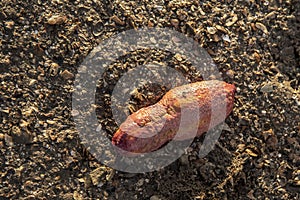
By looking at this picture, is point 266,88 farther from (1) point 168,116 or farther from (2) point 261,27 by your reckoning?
(1) point 168,116

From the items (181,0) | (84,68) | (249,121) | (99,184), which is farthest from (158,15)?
(99,184)

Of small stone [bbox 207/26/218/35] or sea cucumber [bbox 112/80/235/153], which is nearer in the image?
sea cucumber [bbox 112/80/235/153]

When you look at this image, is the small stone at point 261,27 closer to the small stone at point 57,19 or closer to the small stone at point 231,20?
the small stone at point 231,20

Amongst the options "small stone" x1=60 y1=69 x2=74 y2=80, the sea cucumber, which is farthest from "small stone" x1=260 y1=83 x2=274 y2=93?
"small stone" x1=60 y1=69 x2=74 y2=80

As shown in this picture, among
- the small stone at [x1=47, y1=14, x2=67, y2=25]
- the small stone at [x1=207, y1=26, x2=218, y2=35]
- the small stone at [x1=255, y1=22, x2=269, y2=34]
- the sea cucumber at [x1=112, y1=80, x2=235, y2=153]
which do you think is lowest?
the sea cucumber at [x1=112, y1=80, x2=235, y2=153]

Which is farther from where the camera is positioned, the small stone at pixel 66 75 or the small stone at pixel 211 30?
the small stone at pixel 211 30

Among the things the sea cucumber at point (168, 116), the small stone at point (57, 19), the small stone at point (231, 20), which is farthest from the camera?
the small stone at point (231, 20)

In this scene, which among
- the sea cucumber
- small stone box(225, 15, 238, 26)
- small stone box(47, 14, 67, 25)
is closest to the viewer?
the sea cucumber

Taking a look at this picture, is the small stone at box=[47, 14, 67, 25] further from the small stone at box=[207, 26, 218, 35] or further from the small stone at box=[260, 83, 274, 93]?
the small stone at box=[260, 83, 274, 93]

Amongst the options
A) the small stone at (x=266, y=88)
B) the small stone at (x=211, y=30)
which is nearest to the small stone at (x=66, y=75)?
the small stone at (x=211, y=30)
